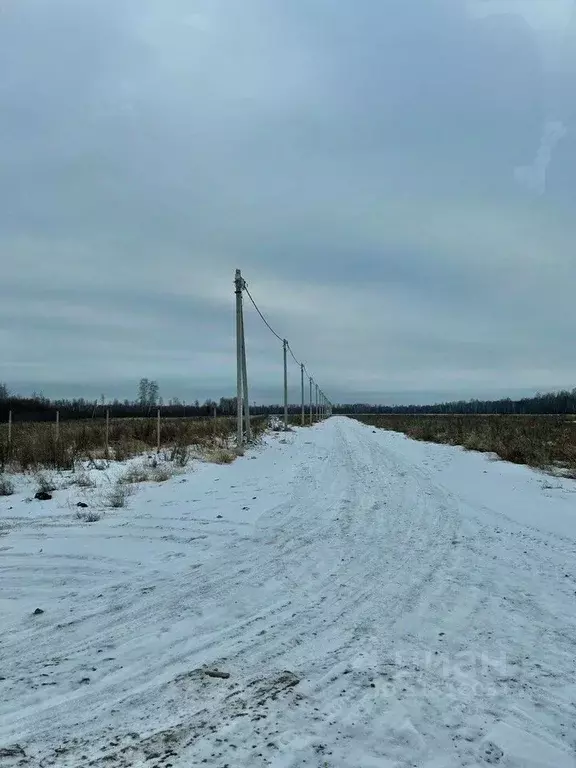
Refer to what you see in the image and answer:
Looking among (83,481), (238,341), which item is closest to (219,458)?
(83,481)

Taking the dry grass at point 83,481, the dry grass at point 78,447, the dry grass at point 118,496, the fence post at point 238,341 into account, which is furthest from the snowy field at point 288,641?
the fence post at point 238,341

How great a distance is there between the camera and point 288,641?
12.4 feet

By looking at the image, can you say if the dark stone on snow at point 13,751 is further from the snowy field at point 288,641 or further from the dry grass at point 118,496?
the dry grass at point 118,496

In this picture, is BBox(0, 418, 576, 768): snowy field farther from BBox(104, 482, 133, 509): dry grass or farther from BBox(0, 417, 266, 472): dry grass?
BBox(0, 417, 266, 472): dry grass

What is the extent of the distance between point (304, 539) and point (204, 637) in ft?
9.90

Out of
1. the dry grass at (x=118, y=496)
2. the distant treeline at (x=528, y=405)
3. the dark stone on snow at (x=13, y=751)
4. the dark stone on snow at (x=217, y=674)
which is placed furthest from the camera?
the distant treeline at (x=528, y=405)

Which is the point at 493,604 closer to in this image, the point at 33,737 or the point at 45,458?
the point at 33,737

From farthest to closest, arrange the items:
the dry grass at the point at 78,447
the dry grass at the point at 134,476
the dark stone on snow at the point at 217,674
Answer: the dry grass at the point at 78,447, the dry grass at the point at 134,476, the dark stone on snow at the point at 217,674

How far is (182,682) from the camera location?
10.5ft

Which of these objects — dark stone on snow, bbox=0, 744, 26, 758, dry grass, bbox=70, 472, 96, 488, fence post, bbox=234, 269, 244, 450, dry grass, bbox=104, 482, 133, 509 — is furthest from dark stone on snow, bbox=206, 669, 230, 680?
fence post, bbox=234, 269, 244, 450

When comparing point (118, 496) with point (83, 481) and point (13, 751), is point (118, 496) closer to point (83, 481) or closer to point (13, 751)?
point (83, 481)

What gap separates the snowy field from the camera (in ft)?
8.61

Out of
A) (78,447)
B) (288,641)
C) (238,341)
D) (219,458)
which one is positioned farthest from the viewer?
(238,341)

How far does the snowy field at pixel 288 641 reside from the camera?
103 inches
